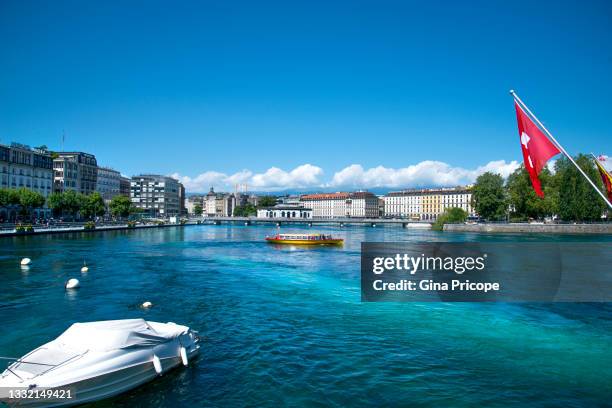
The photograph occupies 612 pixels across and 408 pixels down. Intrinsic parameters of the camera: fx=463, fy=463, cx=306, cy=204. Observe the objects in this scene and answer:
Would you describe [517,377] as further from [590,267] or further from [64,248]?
[64,248]

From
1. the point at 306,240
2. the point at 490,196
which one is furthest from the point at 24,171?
the point at 490,196

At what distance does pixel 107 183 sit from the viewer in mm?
154000

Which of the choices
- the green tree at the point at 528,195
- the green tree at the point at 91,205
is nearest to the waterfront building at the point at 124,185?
the green tree at the point at 91,205

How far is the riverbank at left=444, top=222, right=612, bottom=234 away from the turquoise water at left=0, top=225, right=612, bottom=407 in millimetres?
90419

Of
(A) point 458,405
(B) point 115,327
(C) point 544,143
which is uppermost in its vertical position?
(C) point 544,143

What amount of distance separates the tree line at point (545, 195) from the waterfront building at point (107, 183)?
11398cm

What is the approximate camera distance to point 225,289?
96.9ft

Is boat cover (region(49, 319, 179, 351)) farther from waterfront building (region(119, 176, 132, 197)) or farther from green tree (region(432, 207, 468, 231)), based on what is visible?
waterfront building (region(119, 176, 132, 197))

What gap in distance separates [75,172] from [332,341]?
5038 inches

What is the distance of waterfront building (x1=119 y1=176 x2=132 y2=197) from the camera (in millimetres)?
168600

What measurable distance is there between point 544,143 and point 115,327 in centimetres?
1324

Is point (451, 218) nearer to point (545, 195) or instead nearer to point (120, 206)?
point (545, 195)

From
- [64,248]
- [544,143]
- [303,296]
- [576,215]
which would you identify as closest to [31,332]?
[303,296]

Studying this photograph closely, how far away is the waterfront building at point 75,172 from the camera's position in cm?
12181
